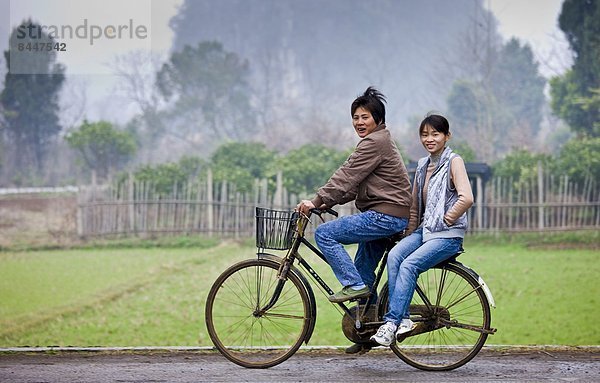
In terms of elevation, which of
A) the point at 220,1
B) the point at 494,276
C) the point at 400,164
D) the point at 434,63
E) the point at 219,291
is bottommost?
the point at 494,276

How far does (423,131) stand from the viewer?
17.8 feet

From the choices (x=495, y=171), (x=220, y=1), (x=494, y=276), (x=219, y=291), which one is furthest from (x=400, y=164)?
(x=220, y=1)

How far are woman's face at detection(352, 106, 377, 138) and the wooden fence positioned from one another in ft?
34.8

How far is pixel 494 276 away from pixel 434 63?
855cm

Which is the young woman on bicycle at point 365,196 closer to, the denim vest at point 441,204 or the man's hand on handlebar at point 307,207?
the man's hand on handlebar at point 307,207

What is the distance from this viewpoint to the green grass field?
1335cm

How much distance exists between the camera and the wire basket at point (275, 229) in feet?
17.6

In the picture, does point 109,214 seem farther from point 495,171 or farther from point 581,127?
point 581,127

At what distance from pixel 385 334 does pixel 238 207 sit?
12242 millimetres

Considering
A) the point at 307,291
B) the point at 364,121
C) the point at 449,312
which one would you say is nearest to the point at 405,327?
the point at 449,312

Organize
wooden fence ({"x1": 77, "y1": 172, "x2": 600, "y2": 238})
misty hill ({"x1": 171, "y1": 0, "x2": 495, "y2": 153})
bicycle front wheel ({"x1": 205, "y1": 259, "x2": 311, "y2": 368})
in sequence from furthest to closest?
misty hill ({"x1": 171, "y1": 0, "x2": 495, "y2": 153}) < wooden fence ({"x1": 77, "y1": 172, "x2": 600, "y2": 238}) < bicycle front wheel ({"x1": 205, "y1": 259, "x2": 311, "y2": 368})

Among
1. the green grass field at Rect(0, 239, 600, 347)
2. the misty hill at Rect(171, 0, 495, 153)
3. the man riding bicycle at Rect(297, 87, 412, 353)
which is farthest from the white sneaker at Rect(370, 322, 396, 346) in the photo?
the misty hill at Rect(171, 0, 495, 153)

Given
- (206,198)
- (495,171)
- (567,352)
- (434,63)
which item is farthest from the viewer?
(434,63)

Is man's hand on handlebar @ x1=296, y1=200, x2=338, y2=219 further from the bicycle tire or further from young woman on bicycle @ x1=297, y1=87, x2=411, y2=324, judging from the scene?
the bicycle tire
